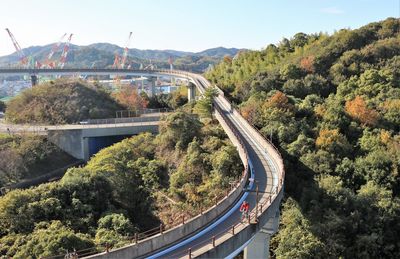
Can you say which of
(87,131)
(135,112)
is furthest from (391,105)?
(135,112)

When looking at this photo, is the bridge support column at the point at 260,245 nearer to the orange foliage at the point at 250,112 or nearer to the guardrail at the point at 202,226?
the guardrail at the point at 202,226

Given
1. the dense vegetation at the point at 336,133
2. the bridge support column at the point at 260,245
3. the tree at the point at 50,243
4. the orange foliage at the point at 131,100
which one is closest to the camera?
the tree at the point at 50,243

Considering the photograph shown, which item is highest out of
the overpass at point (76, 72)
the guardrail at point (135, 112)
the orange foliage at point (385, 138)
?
the overpass at point (76, 72)

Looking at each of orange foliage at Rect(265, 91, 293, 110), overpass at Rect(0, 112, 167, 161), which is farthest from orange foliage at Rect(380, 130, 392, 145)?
overpass at Rect(0, 112, 167, 161)

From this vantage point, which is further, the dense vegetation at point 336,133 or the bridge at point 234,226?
the dense vegetation at point 336,133

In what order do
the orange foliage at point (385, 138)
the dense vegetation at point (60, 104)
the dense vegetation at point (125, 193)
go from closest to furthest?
1. the dense vegetation at point (125, 193)
2. the orange foliage at point (385, 138)
3. the dense vegetation at point (60, 104)

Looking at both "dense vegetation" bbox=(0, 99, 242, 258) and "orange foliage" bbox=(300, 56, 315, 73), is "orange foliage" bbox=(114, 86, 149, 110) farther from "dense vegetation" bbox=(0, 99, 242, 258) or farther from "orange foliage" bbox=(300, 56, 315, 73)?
"orange foliage" bbox=(300, 56, 315, 73)

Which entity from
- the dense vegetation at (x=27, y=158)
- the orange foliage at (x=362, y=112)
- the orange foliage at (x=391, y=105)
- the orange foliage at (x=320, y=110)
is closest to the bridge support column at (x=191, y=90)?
the dense vegetation at (x=27, y=158)

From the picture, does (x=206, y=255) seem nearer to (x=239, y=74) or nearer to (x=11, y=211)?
(x=11, y=211)

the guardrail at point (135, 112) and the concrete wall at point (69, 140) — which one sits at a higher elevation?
the guardrail at point (135, 112)
